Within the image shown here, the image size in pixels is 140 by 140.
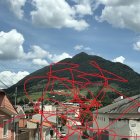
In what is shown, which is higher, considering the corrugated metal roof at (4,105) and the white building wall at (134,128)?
the corrugated metal roof at (4,105)

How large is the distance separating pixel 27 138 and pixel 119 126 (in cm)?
965

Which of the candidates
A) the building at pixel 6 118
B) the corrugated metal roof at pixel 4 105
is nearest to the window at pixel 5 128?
the building at pixel 6 118

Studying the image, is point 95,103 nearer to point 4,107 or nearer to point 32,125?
point 4,107

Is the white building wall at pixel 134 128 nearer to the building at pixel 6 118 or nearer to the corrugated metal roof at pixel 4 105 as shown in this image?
the building at pixel 6 118

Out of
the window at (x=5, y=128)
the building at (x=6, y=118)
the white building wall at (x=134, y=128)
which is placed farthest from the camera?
the white building wall at (x=134, y=128)

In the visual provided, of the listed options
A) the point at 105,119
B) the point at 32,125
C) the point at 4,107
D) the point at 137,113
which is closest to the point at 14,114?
the point at 4,107

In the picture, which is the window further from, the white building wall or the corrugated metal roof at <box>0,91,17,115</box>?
the white building wall

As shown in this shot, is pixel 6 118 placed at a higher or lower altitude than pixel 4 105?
lower

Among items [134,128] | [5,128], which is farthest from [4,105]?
[134,128]

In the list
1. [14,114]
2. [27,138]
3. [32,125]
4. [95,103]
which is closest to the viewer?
[95,103]

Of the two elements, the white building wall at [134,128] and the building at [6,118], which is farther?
the white building wall at [134,128]

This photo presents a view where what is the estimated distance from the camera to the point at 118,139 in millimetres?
48656

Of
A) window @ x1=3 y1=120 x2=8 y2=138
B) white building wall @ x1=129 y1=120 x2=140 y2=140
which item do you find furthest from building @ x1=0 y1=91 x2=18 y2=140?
white building wall @ x1=129 y1=120 x2=140 y2=140

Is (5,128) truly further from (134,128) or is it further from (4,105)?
(134,128)
